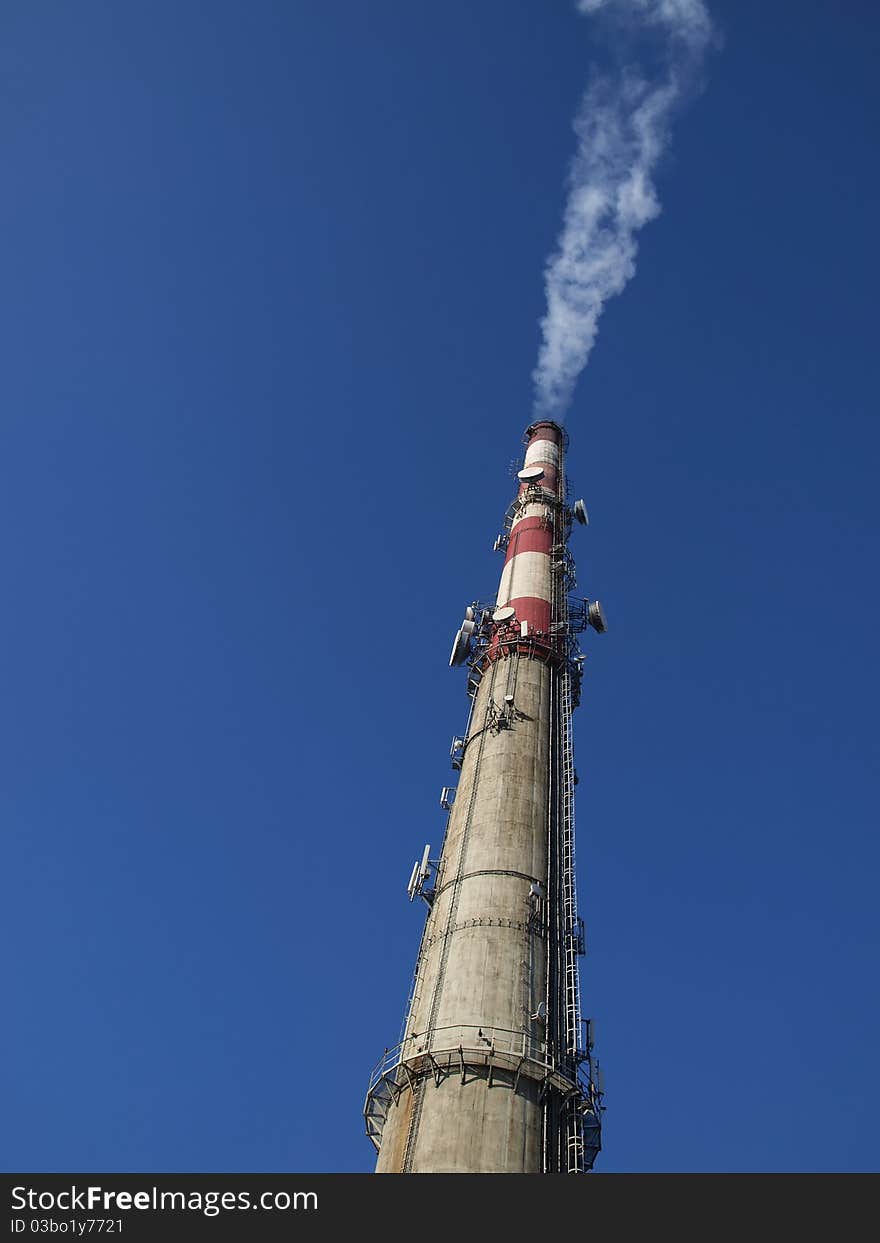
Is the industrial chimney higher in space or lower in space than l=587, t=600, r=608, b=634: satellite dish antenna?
lower

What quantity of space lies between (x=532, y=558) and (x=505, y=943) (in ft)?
81.5

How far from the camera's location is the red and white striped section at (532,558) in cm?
4828

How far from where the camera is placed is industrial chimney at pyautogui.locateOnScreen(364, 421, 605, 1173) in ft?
93.0

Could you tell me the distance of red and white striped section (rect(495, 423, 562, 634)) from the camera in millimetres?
48281

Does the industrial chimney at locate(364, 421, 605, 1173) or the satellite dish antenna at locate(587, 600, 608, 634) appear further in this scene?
the satellite dish antenna at locate(587, 600, 608, 634)

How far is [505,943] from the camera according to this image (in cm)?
3288

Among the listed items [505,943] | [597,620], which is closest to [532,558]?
[597,620]

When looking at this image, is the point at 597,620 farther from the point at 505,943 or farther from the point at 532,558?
the point at 505,943

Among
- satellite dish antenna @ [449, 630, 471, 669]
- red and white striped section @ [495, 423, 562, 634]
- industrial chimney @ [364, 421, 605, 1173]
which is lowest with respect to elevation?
industrial chimney @ [364, 421, 605, 1173]

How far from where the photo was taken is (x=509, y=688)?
4372 centimetres

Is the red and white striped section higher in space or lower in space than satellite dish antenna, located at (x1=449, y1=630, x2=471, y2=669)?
higher

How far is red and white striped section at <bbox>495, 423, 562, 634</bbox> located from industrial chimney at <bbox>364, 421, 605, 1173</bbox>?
0.67ft
